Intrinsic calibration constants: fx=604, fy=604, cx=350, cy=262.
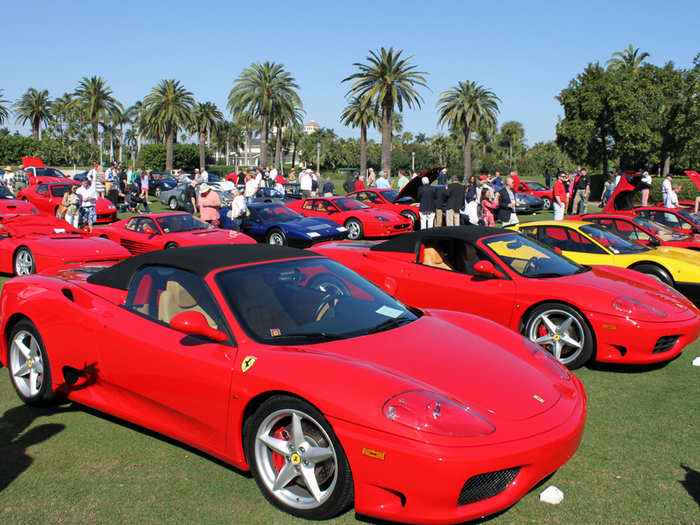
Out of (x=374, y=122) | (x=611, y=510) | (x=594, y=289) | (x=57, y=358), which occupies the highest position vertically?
Result: (x=374, y=122)

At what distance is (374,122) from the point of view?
54.1 m

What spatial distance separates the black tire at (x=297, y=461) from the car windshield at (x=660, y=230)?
30.3ft

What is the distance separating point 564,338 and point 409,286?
1.78m

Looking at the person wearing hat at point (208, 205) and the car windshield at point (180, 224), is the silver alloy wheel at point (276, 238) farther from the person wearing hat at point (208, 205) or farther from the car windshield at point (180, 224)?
the car windshield at point (180, 224)

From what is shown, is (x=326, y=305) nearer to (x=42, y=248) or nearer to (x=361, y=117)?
(x=42, y=248)

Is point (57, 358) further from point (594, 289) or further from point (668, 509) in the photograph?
point (594, 289)

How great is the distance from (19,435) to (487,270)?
4303 mm

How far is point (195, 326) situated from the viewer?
11.2 ft

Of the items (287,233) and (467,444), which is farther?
(287,233)

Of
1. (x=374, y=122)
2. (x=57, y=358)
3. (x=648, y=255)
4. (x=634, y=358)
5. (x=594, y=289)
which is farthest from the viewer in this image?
(x=374, y=122)

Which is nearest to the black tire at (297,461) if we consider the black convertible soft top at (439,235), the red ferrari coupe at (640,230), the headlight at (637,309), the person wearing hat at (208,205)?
the headlight at (637,309)

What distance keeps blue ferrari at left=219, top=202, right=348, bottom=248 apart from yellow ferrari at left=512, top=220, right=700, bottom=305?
742 cm

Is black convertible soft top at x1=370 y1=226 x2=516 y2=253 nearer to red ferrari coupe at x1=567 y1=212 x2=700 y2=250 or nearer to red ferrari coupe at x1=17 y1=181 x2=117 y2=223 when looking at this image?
red ferrari coupe at x1=567 y1=212 x2=700 y2=250

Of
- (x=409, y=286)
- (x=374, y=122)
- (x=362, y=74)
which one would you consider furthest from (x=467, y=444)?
(x=374, y=122)
